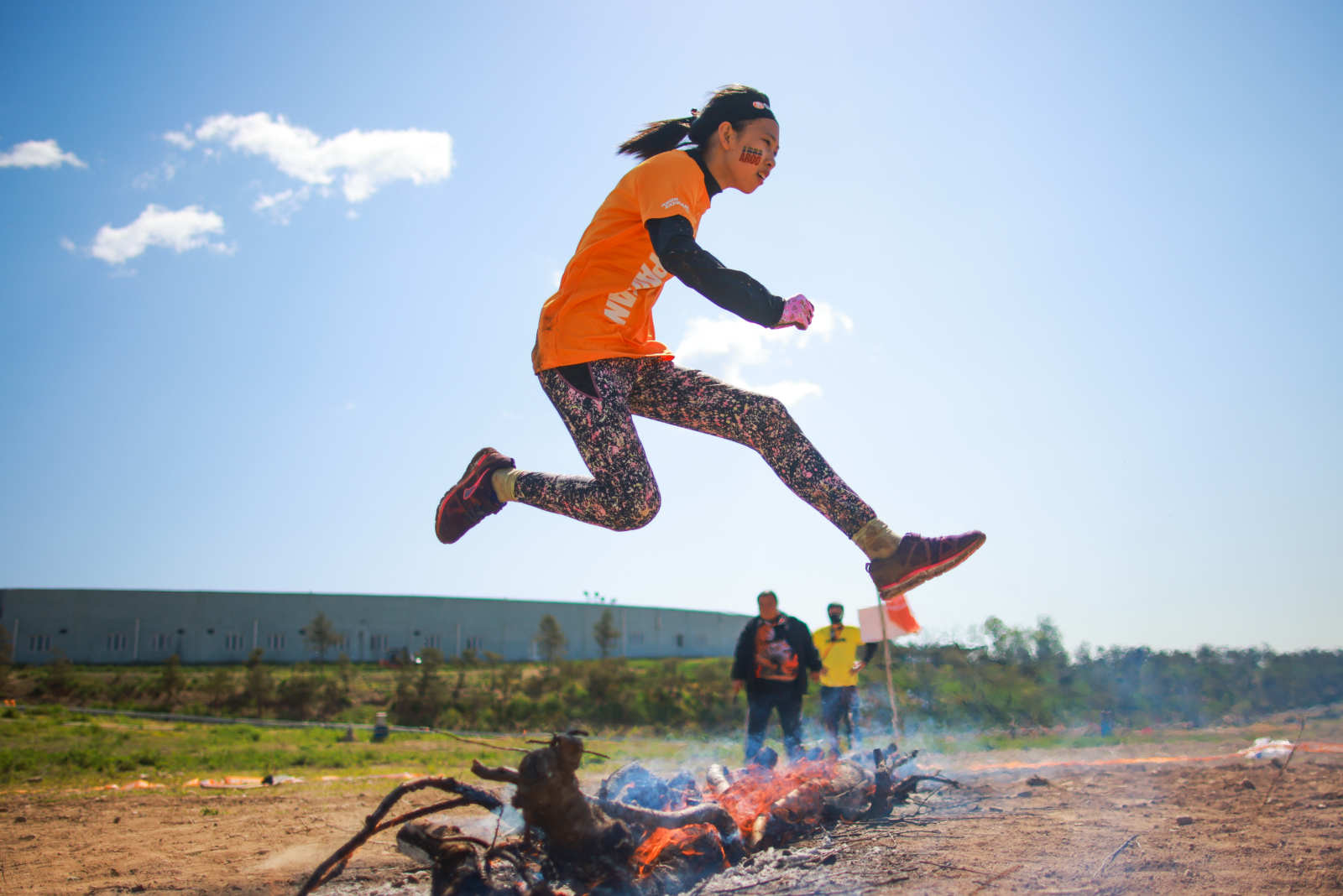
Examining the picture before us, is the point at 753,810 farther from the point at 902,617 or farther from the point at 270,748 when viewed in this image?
the point at 270,748

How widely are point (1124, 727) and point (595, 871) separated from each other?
482 inches

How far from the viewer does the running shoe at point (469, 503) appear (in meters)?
3.07


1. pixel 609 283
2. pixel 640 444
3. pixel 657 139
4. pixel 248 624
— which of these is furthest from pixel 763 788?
pixel 248 624

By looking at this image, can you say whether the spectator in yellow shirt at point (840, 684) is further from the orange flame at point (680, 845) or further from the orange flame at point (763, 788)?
the orange flame at point (680, 845)

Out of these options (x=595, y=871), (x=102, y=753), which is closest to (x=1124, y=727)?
(x=595, y=871)

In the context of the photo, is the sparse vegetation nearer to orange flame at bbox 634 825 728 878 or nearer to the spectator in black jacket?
the spectator in black jacket

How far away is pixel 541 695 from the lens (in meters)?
20.2

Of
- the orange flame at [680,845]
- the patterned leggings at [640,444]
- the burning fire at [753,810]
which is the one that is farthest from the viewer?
the burning fire at [753,810]

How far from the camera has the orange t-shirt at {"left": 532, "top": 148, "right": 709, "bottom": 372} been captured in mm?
2598

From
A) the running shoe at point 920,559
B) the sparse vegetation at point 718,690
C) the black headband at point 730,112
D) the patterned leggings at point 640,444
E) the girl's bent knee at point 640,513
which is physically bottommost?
the sparse vegetation at point 718,690

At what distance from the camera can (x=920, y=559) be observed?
7.84 ft

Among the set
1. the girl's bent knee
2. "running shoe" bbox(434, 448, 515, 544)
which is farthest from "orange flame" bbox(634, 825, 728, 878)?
"running shoe" bbox(434, 448, 515, 544)

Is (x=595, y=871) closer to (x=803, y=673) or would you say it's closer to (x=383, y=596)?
(x=803, y=673)

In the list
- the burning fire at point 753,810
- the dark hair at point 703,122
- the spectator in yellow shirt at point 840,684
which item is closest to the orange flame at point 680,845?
the burning fire at point 753,810
